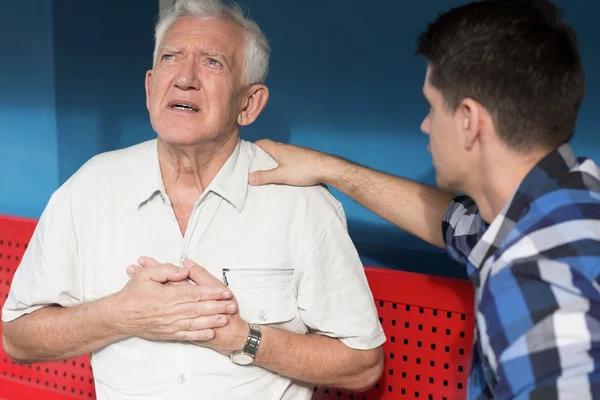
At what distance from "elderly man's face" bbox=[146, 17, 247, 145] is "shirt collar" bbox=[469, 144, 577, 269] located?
785 mm

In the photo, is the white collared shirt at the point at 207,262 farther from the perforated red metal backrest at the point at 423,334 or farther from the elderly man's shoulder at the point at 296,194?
the perforated red metal backrest at the point at 423,334

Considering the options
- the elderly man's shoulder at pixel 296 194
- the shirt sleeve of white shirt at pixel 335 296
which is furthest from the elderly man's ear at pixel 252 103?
the shirt sleeve of white shirt at pixel 335 296

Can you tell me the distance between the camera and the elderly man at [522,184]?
1108 mm

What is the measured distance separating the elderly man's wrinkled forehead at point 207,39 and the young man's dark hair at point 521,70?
27.0 inches

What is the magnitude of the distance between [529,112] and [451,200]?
0.62 metres

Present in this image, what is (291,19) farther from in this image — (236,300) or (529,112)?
(529,112)

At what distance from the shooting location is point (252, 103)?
1972 mm

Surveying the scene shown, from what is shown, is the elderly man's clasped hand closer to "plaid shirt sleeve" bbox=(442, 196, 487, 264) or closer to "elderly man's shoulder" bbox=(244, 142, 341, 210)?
"elderly man's shoulder" bbox=(244, 142, 341, 210)

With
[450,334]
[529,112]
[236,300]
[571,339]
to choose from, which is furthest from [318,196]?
[571,339]

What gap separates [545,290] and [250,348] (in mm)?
821

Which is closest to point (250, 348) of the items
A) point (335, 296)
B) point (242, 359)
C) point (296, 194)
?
point (242, 359)

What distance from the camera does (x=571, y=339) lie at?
109 centimetres

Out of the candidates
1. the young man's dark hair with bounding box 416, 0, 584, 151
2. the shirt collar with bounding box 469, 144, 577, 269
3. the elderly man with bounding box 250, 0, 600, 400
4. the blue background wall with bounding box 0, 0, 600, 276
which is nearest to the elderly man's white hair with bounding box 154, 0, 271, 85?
the blue background wall with bounding box 0, 0, 600, 276

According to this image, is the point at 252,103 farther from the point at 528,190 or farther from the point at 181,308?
the point at 528,190
